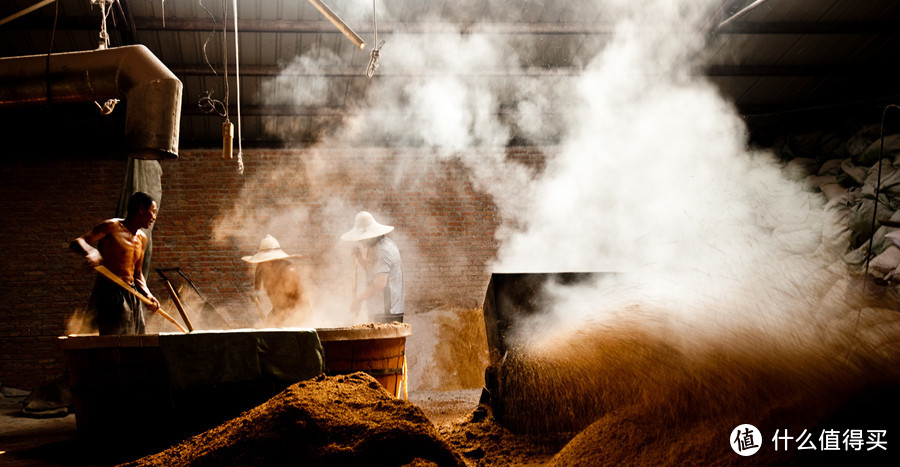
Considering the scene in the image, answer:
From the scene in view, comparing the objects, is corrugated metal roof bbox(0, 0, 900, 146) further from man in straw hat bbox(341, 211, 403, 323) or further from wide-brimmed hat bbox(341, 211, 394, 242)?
man in straw hat bbox(341, 211, 403, 323)

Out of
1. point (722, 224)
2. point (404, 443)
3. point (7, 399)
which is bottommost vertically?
point (7, 399)

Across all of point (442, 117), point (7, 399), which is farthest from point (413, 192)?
point (7, 399)

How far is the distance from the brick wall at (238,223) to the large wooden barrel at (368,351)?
411 centimetres

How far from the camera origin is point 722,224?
25.0ft

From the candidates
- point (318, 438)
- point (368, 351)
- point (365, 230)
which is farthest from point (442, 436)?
point (365, 230)

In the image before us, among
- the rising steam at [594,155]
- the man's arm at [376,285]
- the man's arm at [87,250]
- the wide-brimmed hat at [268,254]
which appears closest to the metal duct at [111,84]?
the man's arm at [87,250]

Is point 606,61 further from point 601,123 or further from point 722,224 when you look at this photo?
point 722,224

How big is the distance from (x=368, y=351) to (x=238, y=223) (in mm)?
4834

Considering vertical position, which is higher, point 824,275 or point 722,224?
point 722,224

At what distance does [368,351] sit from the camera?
3594 millimetres

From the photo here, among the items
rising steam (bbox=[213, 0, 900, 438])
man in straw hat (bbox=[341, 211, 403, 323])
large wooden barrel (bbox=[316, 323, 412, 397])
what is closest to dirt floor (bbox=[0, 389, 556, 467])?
large wooden barrel (bbox=[316, 323, 412, 397])

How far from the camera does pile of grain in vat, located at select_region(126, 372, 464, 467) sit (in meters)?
2.22

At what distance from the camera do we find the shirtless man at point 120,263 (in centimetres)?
468

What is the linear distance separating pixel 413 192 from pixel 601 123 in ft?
9.74
